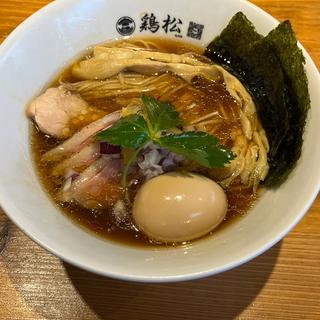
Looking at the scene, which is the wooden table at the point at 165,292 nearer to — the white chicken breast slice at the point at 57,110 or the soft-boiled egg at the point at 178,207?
the soft-boiled egg at the point at 178,207

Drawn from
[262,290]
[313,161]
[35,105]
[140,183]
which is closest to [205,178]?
[140,183]

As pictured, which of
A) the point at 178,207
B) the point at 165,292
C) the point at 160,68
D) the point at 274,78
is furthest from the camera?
the point at 160,68

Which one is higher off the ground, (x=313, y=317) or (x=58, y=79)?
(x=58, y=79)

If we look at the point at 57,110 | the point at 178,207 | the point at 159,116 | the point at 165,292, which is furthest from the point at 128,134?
the point at 165,292

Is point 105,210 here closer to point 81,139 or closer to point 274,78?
point 81,139

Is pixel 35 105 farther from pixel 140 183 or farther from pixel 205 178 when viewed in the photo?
pixel 205 178

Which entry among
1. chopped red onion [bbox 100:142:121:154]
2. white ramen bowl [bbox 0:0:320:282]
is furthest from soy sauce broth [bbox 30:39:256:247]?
chopped red onion [bbox 100:142:121:154]
